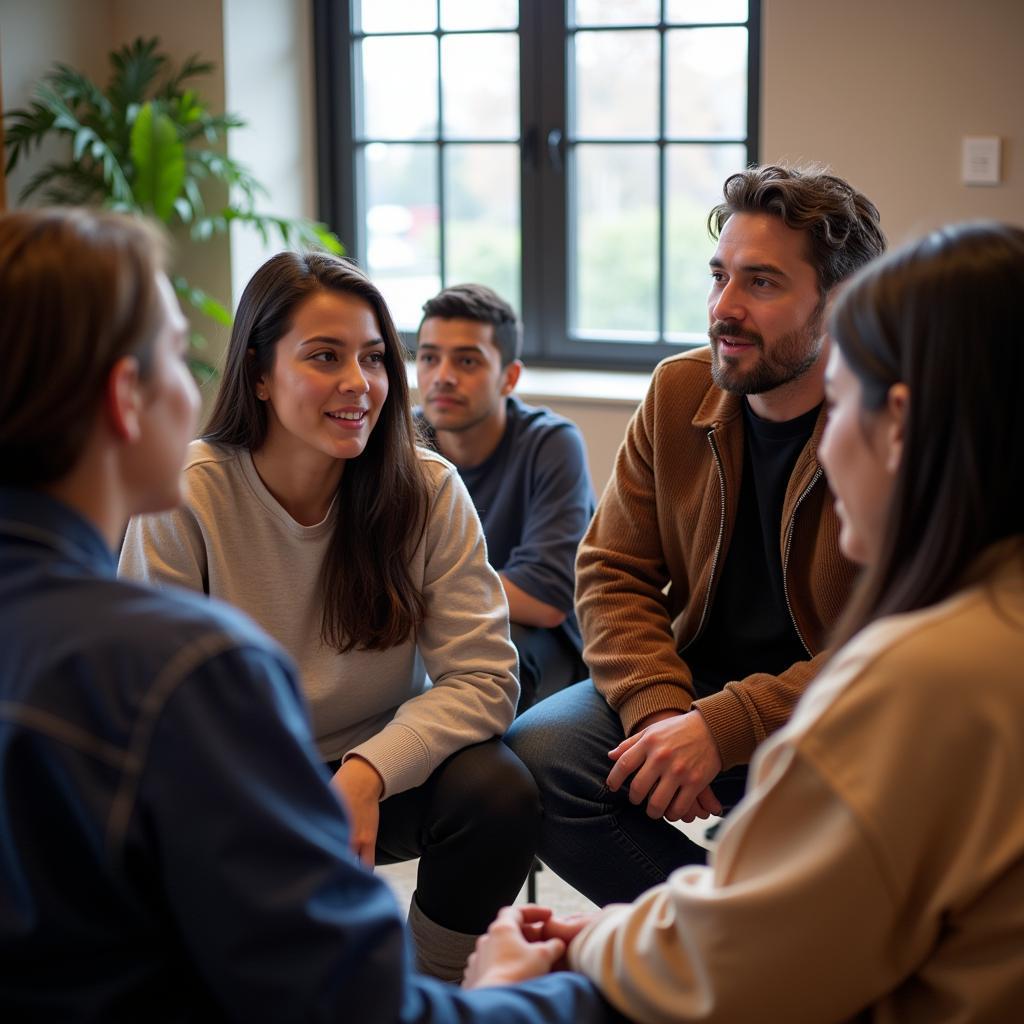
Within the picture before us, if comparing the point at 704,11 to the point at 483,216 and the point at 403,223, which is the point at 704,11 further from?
the point at 403,223

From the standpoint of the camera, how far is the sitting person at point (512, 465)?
259 centimetres

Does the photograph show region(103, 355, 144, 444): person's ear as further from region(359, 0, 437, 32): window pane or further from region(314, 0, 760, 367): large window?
region(359, 0, 437, 32): window pane

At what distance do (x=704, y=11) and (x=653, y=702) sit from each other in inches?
105

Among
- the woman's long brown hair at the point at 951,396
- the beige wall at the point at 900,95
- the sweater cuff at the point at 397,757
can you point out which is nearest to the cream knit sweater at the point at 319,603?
the sweater cuff at the point at 397,757

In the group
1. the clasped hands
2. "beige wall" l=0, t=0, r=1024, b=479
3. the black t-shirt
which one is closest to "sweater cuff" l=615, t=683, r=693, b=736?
the black t-shirt

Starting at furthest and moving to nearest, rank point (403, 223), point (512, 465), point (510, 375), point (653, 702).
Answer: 1. point (403, 223)
2. point (510, 375)
3. point (512, 465)
4. point (653, 702)

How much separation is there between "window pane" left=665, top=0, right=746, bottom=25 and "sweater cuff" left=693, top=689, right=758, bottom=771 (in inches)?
104

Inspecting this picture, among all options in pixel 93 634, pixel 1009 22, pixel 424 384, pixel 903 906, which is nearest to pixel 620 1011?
pixel 903 906

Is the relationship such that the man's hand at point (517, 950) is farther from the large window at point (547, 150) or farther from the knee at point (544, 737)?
the large window at point (547, 150)

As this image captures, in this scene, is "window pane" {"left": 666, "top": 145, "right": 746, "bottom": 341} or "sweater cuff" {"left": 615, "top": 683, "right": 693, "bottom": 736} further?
"window pane" {"left": 666, "top": 145, "right": 746, "bottom": 341}

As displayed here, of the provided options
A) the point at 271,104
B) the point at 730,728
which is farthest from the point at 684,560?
the point at 271,104

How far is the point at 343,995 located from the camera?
973 mm

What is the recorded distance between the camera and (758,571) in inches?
82.6

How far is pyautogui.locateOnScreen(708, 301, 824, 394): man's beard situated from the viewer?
2.07 meters
